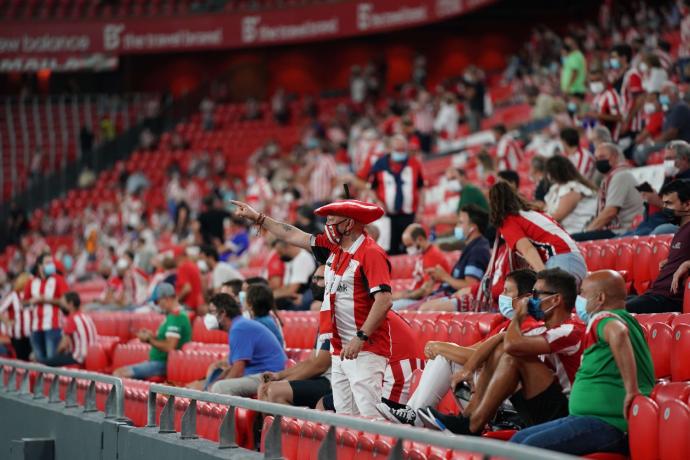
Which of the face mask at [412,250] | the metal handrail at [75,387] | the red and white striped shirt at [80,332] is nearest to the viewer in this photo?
the metal handrail at [75,387]

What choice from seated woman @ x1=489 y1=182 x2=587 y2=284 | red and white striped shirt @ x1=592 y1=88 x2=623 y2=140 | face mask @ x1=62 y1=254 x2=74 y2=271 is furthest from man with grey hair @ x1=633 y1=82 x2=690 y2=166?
face mask @ x1=62 y1=254 x2=74 y2=271

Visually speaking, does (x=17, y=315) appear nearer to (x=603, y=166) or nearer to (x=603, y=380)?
(x=603, y=166)

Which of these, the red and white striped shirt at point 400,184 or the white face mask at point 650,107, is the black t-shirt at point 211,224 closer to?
the red and white striped shirt at point 400,184

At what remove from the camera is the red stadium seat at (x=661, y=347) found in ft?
17.0

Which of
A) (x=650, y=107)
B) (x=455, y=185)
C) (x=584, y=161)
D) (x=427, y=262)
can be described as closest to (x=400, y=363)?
(x=427, y=262)

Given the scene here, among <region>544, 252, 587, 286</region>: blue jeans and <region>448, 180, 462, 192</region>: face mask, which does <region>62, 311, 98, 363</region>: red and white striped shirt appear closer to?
<region>448, 180, 462, 192</region>: face mask

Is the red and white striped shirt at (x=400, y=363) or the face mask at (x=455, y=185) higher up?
the face mask at (x=455, y=185)

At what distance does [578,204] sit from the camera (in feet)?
29.3

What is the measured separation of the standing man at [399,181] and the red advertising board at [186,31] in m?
15.1

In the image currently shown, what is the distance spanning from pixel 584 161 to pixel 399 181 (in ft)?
6.15

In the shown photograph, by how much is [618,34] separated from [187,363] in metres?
12.1

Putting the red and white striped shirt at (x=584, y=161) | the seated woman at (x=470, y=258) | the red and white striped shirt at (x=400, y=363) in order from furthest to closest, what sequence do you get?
the red and white striped shirt at (x=584, y=161)
the seated woman at (x=470, y=258)
the red and white striped shirt at (x=400, y=363)

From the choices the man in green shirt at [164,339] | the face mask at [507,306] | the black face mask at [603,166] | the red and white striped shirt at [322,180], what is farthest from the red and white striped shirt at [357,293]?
the red and white striped shirt at [322,180]

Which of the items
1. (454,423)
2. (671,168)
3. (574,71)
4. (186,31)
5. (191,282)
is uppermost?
(186,31)
